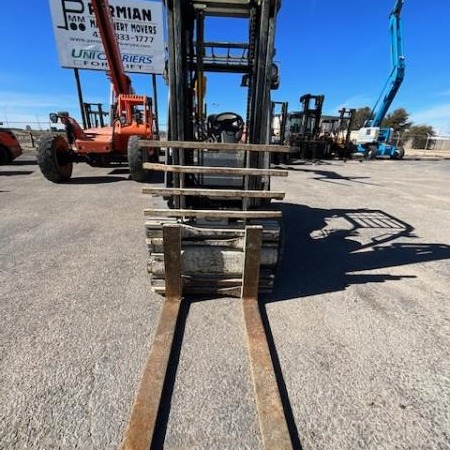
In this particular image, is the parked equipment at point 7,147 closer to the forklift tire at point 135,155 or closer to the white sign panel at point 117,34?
the white sign panel at point 117,34

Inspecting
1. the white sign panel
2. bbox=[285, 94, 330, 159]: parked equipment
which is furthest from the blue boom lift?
the white sign panel

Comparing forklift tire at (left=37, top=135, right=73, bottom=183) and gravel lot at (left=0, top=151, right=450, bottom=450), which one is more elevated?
forklift tire at (left=37, top=135, right=73, bottom=183)

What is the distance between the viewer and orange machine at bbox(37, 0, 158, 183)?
836cm

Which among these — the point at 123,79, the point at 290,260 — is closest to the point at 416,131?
the point at 123,79

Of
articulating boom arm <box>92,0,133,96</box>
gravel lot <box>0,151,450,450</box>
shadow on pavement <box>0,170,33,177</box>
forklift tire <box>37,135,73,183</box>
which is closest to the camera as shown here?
gravel lot <box>0,151,450,450</box>

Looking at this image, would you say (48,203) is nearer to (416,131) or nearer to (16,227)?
(16,227)

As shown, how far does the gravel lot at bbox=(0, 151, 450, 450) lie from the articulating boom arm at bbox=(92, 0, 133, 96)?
21.4 ft

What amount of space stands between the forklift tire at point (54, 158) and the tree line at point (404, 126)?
45108 mm

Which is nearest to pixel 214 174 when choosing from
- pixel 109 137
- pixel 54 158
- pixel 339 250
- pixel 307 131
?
pixel 339 250

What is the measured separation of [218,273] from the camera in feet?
10.2

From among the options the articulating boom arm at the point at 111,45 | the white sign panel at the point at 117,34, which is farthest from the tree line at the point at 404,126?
the articulating boom arm at the point at 111,45

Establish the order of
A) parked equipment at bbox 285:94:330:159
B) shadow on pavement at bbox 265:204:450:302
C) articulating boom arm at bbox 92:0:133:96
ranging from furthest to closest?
1. parked equipment at bbox 285:94:330:159
2. articulating boom arm at bbox 92:0:133:96
3. shadow on pavement at bbox 265:204:450:302

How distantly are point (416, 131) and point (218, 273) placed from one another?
5919cm

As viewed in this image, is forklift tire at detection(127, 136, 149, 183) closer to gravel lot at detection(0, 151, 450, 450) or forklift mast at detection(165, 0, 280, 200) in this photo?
gravel lot at detection(0, 151, 450, 450)
